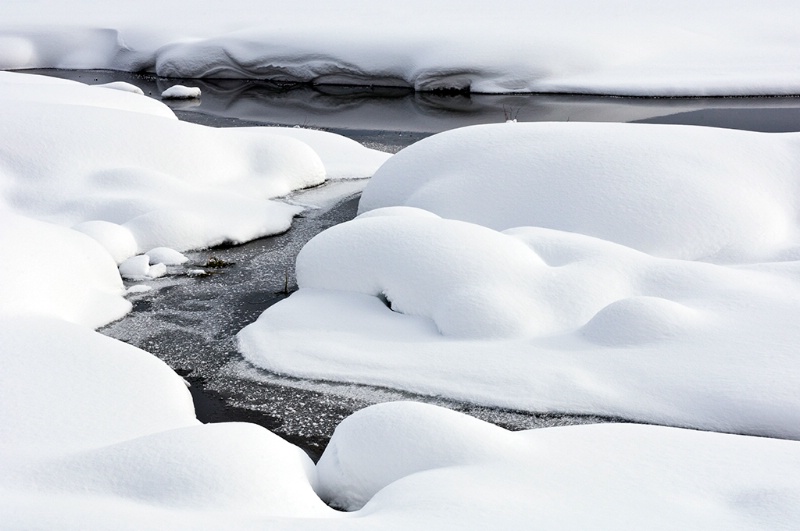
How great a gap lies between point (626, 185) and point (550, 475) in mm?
3921

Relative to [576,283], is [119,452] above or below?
→ above

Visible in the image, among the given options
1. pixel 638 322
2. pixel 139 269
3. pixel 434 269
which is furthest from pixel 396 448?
pixel 139 269

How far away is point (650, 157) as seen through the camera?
6.79 metres

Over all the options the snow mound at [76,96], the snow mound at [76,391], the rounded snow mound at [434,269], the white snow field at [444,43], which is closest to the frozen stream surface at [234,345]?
the snow mound at [76,391]

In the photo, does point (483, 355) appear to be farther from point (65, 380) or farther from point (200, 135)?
point (200, 135)

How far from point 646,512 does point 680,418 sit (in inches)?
51.0

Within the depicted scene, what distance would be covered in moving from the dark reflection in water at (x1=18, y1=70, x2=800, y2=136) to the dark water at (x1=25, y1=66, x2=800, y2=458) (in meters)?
0.03

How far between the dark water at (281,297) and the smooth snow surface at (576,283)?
159 mm

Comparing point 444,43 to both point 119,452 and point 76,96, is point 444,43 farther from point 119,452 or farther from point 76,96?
point 119,452

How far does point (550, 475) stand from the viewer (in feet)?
10.1

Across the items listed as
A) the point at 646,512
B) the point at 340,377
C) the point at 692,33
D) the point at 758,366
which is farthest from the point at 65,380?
the point at 692,33

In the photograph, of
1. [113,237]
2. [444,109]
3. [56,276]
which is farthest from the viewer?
[444,109]

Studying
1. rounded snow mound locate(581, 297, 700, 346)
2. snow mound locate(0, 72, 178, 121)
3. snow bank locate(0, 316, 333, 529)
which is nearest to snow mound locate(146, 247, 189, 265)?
snow bank locate(0, 316, 333, 529)

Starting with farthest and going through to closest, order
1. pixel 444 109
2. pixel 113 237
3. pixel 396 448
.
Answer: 1. pixel 444 109
2. pixel 113 237
3. pixel 396 448
